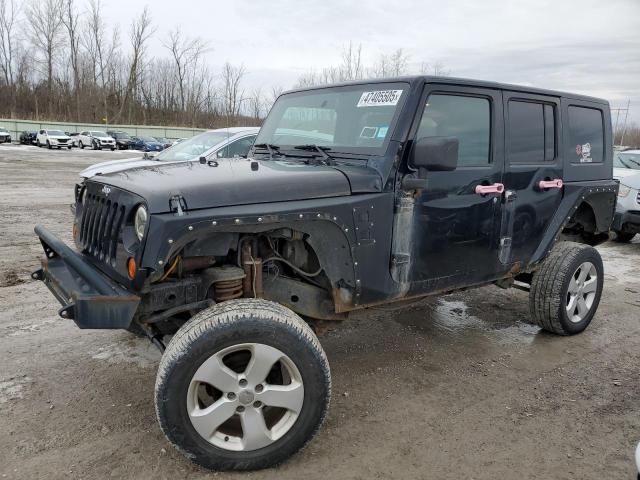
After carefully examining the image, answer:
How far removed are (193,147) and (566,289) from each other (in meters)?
6.59

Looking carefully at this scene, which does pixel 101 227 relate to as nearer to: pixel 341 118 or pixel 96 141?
pixel 341 118

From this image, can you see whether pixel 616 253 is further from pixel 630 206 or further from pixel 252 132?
pixel 252 132

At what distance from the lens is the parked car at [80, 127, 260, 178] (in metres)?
8.45

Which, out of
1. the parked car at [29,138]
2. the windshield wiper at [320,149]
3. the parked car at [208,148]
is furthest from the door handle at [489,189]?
the parked car at [29,138]

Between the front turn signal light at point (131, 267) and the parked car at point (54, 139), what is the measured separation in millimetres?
39687

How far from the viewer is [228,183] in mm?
2809

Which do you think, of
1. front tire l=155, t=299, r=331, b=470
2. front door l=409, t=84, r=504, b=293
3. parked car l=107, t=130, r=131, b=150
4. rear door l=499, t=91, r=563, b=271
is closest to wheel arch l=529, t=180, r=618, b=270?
rear door l=499, t=91, r=563, b=271

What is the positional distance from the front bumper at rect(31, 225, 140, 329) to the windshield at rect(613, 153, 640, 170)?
11351 mm

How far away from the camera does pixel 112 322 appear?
2631mm

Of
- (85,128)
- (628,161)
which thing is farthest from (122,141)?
(628,161)

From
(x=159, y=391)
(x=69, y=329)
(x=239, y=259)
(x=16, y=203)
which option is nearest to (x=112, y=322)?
(x=159, y=391)

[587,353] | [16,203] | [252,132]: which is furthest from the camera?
[16,203]

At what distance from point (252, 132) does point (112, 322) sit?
634 centimetres

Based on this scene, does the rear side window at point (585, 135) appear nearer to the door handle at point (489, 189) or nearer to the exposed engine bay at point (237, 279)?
the door handle at point (489, 189)
